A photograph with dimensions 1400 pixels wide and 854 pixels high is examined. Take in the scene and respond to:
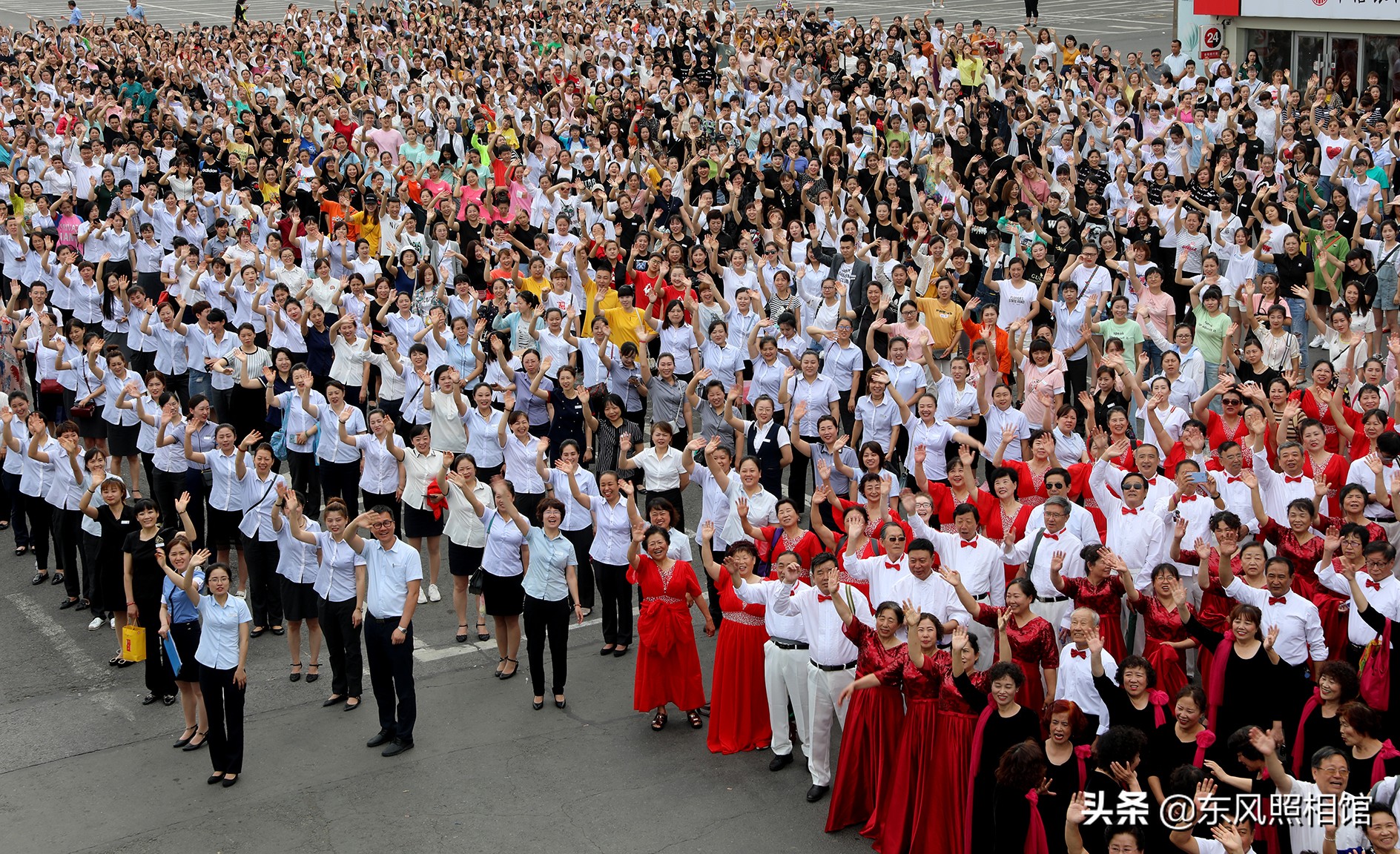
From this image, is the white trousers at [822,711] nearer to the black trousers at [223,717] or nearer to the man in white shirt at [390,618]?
the man in white shirt at [390,618]

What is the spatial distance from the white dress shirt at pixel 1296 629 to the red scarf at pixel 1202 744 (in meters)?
1.05

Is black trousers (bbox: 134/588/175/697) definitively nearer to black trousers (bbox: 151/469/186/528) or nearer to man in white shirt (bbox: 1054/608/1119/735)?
black trousers (bbox: 151/469/186/528)

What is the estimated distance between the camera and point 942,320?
1459cm

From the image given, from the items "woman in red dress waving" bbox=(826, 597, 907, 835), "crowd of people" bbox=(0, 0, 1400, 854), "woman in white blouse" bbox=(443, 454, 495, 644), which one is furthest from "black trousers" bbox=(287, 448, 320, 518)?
"woman in red dress waving" bbox=(826, 597, 907, 835)

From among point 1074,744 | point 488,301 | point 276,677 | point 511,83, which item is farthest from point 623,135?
point 1074,744

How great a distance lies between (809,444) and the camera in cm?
1262

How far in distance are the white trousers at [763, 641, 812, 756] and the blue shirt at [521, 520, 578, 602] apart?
1541mm

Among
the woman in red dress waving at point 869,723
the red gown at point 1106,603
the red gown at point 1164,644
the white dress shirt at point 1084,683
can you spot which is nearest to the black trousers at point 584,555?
the woman in red dress waving at point 869,723

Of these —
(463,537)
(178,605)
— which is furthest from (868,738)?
(178,605)

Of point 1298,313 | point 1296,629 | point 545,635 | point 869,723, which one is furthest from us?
point 1298,313

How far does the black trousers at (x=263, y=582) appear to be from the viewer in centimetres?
1175

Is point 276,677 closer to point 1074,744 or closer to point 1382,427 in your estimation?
point 1074,744

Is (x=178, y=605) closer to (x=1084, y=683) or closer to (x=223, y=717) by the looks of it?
(x=223, y=717)

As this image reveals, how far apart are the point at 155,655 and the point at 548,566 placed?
309 cm
